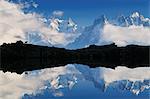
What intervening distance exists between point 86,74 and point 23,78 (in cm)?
2409

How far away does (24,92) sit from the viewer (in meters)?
80.4

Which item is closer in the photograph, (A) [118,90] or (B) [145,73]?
(A) [118,90]

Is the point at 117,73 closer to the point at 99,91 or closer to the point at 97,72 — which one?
the point at 97,72

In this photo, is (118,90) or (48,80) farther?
(48,80)

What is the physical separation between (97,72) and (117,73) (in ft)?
55.3

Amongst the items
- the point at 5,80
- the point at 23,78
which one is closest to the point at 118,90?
the point at 5,80

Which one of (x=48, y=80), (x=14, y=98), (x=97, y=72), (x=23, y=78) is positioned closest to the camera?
(x=14, y=98)

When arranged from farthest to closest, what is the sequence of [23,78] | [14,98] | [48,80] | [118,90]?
[48,80]
[23,78]
[118,90]
[14,98]

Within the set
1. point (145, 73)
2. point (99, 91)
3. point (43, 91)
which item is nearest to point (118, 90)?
point (99, 91)

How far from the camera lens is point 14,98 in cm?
7050

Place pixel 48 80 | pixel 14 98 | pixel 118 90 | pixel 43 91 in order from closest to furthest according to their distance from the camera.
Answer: pixel 14 98, pixel 118 90, pixel 43 91, pixel 48 80

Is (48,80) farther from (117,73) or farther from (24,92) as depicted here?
(24,92)

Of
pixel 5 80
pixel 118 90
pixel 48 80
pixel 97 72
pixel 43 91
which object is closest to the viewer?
pixel 118 90

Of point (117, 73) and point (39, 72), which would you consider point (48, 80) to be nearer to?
point (39, 72)
